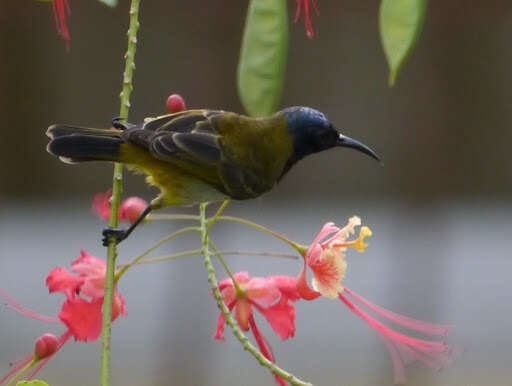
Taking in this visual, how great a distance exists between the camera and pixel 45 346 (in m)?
0.61

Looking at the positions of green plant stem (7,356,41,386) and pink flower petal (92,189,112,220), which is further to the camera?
pink flower petal (92,189,112,220)

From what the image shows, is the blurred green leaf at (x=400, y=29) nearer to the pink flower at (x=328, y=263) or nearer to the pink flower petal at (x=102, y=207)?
the pink flower at (x=328, y=263)

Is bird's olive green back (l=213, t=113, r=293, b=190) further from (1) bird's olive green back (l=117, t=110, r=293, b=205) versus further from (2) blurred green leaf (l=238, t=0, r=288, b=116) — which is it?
(2) blurred green leaf (l=238, t=0, r=288, b=116)

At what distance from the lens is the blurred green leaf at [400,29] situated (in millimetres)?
532

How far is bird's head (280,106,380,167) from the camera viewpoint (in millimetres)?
769

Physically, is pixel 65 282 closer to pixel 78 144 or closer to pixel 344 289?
pixel 78 144

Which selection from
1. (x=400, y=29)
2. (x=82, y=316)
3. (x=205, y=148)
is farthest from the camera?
(x=205, y=148)

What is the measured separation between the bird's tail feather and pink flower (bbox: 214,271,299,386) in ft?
0.45

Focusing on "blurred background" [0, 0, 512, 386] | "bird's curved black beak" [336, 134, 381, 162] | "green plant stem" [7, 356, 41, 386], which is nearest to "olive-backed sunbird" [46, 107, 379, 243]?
"bird's curved black beak" [336, 134, 381, 162]

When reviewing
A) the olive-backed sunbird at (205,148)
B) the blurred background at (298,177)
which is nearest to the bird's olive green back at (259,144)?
the olive-backed sunbird at (205,148)

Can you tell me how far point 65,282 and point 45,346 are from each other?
7cm

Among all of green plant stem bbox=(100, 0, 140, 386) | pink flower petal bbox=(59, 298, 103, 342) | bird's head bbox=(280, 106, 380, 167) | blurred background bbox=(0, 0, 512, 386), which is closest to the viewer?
green plant stem bbox=(100, 0, 140, 386)

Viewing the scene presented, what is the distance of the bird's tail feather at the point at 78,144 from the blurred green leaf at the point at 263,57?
143 mm

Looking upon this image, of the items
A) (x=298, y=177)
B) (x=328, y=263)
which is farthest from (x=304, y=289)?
(x=298, y=177)
